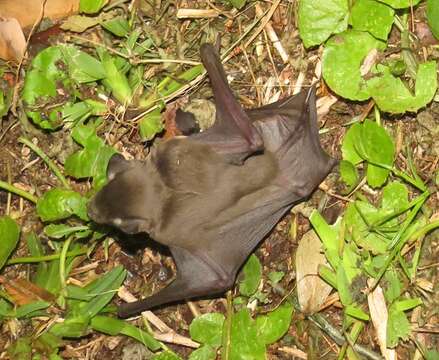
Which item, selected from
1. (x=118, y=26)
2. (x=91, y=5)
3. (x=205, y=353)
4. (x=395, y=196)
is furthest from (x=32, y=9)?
(x=395, y=196)

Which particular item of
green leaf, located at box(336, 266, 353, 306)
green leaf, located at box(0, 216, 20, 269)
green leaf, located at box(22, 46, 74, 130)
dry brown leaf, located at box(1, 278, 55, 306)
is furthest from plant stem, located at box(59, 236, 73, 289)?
green leaf, located at box(336, 266, 353, 306)

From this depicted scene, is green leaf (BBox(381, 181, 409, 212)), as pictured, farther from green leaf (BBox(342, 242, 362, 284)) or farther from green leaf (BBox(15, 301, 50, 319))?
green leaf (BBox(15, 301, 50, 319))

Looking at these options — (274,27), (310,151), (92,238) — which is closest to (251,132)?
(310,151)

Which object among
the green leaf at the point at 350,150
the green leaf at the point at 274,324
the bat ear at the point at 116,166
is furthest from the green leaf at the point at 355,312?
the bat ear at the point at 116,166

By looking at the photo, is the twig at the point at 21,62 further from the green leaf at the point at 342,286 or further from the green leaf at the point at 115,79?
the green leaf at the point at 342,286

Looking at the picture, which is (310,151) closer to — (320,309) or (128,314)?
(320,309)
